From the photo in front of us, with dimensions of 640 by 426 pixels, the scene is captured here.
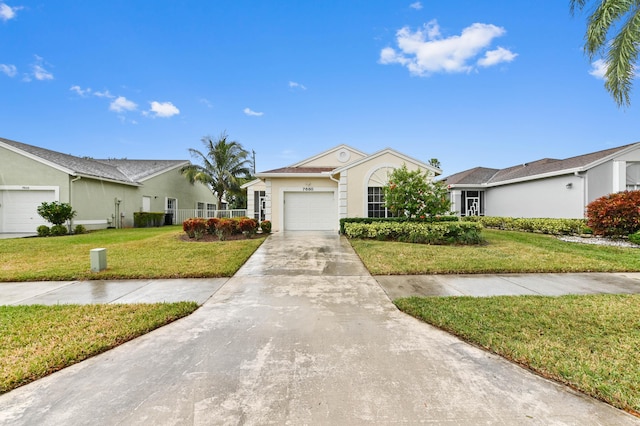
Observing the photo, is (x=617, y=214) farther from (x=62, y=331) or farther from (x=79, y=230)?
(x=79, y=230)

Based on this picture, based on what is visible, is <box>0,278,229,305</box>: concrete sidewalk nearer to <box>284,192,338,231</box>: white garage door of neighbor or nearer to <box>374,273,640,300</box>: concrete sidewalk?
<box>374,273,640,300</box>: concrete sidewalk

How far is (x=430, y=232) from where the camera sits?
10477 mm

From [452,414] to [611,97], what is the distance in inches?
541

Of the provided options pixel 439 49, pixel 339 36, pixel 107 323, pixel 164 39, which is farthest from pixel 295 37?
pixel 107 323

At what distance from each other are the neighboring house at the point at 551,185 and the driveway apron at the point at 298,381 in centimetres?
1548

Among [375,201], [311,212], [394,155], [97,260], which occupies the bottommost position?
[97,260]

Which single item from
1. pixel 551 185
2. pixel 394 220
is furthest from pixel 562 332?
pixel 551 185

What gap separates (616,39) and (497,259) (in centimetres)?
916

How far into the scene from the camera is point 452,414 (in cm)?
209

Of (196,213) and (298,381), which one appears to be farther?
(196,213)

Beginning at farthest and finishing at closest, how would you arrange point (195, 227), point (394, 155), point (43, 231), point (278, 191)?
point (278, 191) < point (394, 155) < point (43, 231) < point (195, 227)

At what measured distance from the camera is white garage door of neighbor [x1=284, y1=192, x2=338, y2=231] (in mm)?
15086

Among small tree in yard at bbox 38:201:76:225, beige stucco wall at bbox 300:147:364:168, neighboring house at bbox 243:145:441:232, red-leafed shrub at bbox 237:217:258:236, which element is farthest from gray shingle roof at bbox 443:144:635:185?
small tree in yard at bbox 38:201:76:225

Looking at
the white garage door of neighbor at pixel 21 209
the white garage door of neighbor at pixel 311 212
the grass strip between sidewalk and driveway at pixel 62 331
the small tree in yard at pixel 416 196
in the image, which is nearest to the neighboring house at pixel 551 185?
the small tree in yard at pixel 416 196
